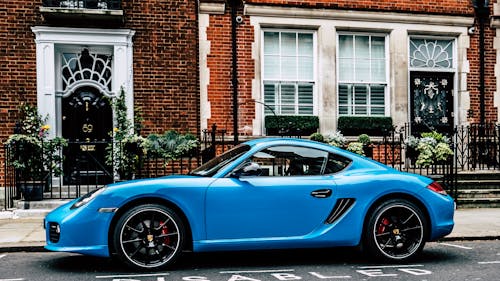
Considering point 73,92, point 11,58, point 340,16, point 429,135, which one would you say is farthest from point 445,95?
point 11,58

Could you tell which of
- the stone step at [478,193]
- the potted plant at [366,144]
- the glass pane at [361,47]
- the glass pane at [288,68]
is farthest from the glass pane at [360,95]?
the stone step at [478,193]

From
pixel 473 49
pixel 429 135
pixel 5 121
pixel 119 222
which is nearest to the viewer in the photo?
pixel 119 222

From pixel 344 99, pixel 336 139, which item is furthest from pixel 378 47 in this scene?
pixel 336 139

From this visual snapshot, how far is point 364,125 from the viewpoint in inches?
569

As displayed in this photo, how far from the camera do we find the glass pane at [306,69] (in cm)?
1444

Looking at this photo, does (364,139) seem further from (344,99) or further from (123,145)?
(123,145)

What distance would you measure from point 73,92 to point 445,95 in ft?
28.8

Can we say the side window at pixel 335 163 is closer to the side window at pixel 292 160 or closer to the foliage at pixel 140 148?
the side window at pixel 292 160

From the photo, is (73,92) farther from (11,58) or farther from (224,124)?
(224,124)

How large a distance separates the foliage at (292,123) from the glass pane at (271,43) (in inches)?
59.9

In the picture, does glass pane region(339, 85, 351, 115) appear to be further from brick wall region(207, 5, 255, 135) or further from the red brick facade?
brick wall region(207, 5, 255, 135)

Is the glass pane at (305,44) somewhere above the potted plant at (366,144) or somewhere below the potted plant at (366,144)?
above

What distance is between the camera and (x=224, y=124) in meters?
13.8

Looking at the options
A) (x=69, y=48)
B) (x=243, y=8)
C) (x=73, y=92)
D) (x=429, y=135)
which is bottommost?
(x=429, y=135)
